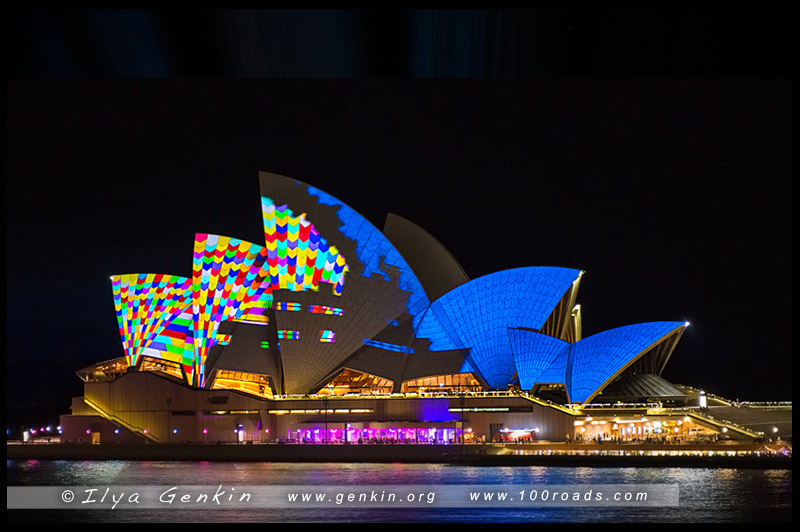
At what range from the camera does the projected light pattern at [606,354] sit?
147ft

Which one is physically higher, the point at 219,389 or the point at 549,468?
the point at 219,389

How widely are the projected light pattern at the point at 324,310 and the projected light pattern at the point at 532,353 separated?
29.5 ft

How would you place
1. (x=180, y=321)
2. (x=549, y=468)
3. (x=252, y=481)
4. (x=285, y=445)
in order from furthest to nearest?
(x=180, y=321) < (x=285, y=445) < (x=549, y=468) < (x=252, y=481)

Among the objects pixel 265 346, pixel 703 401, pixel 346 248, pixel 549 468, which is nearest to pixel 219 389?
pixel 265 346

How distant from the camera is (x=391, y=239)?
4869 centimetres

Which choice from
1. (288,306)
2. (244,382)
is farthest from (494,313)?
(244,382)

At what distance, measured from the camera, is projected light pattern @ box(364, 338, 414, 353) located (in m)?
46.3

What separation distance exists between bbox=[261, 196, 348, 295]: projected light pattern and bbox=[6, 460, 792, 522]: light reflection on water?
954 centimetres

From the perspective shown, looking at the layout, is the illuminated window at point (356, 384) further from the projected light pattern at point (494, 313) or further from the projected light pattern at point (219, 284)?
the projected light pattern at point (219, 284)

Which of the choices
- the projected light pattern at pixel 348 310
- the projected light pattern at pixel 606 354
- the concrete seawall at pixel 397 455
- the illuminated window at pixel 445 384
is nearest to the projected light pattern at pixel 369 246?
the projected light pattern at pixel 348 310

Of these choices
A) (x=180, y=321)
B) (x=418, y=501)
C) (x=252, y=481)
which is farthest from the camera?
(x=180, y=321)

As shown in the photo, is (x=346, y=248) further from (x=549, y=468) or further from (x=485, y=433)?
(x=549, y=468)

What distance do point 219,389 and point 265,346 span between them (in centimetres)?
334

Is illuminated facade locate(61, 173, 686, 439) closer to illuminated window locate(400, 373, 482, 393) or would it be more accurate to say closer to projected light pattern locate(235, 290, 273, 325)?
projected light pattern locate(235, 290, 273, 325)
